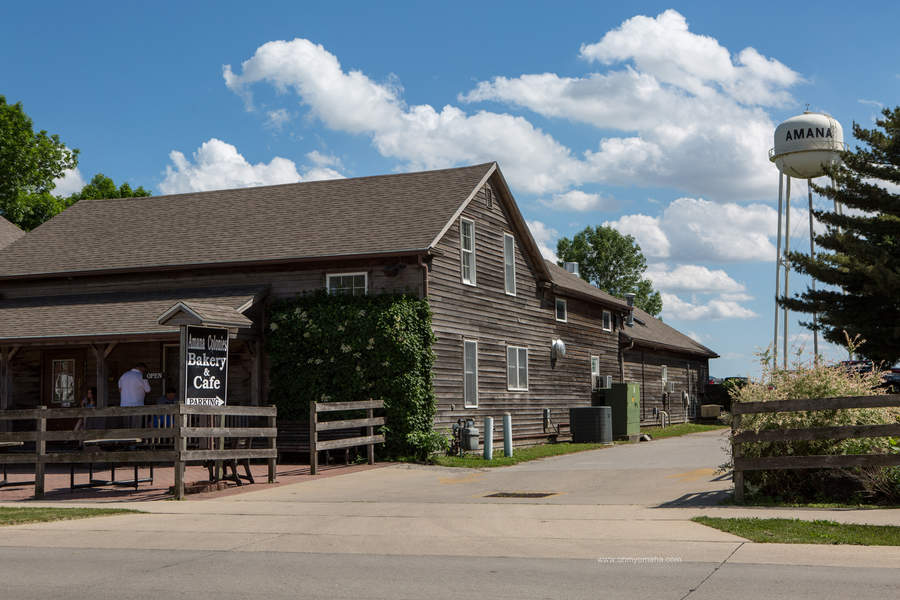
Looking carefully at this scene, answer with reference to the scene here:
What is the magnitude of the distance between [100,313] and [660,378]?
2842 cm

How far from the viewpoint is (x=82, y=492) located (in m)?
16.0

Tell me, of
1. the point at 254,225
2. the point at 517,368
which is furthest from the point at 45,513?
the point at 517,368

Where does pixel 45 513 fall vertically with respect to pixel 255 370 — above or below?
below

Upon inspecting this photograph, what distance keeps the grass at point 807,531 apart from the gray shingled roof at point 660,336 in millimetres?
28202

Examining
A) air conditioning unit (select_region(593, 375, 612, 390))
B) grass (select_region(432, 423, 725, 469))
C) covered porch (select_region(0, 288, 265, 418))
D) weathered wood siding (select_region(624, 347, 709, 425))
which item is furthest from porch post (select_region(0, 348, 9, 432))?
weathered wood siding (select_region(624, 347, 709, 425))

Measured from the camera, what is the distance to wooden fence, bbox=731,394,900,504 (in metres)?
11.5

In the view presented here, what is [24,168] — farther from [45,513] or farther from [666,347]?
[45,513]

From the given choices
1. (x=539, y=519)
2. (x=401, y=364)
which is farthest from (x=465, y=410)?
(x=539, y=519)

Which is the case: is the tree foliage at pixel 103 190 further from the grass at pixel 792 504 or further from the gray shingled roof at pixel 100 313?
the grass at pixel 792 504

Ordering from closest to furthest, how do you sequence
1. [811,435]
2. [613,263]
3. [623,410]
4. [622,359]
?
1. [811,435]
2. [623,410]
3. [622,359]
4. [613,263]

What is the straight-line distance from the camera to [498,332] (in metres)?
26.7

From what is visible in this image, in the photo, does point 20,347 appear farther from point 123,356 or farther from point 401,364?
point 401,364

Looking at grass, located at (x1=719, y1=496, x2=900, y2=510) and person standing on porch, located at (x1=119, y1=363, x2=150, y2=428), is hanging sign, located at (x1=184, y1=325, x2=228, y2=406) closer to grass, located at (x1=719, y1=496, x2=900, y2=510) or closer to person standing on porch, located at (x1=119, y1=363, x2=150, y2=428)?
person standing on porch, located at (x1=119, y1=363, x2=150, y2=428)

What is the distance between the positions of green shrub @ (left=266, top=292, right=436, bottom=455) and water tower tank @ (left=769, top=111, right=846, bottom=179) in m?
28.4
